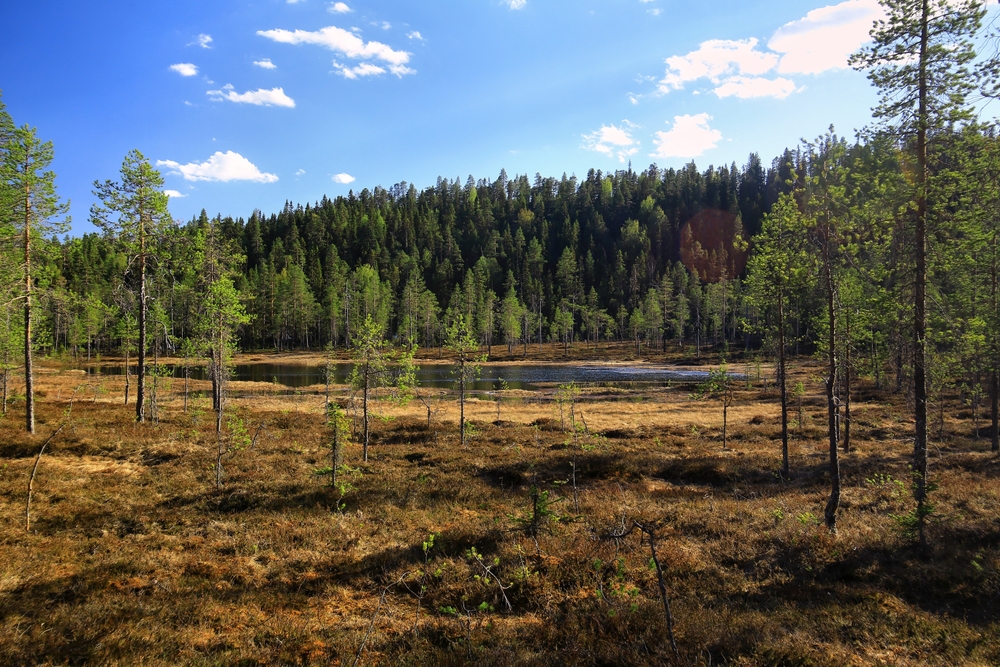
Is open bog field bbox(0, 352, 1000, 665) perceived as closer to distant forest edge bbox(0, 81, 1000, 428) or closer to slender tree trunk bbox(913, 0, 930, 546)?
slender tree trunk bbox(913, 0, 930, 546)

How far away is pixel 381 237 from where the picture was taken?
160 m

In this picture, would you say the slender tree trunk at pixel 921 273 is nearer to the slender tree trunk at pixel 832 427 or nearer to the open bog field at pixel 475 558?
the open bog field at pixel 475 558

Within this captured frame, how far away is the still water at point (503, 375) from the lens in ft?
212

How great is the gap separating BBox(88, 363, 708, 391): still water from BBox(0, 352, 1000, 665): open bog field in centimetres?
3969

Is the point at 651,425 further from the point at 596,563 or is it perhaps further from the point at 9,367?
the point at 9,367

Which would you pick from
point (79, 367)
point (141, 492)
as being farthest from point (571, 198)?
point (141, 492)

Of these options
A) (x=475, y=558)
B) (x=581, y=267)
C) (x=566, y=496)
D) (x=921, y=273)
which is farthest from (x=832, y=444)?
(x=581, y=267)

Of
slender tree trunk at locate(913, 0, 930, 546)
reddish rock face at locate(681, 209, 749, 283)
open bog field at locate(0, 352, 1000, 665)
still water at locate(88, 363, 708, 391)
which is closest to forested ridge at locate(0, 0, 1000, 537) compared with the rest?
slender tree trunk at locate(913, 0, 930, 546)

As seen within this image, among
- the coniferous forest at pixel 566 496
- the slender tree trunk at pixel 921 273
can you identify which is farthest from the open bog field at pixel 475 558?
the slender tree trunk at pixel 921 273

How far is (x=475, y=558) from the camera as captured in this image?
11219mm

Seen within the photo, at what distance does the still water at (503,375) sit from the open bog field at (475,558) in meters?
39.7

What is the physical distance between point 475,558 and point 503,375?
6493cm

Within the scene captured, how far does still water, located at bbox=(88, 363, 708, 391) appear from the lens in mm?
64625

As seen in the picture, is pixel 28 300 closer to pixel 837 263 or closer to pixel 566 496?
pixel 566 496
